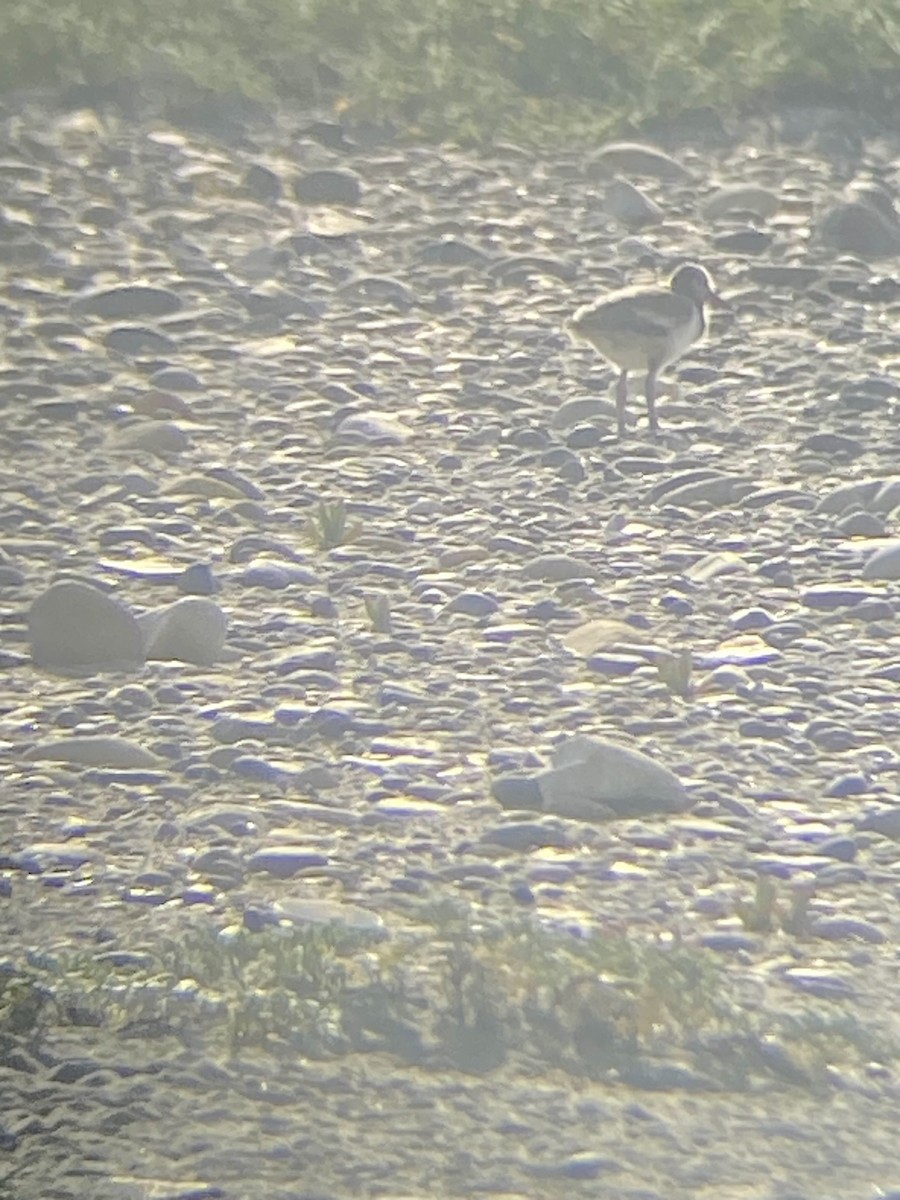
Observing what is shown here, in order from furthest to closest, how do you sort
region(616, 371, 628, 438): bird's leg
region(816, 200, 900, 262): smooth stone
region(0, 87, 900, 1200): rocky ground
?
region(816, 200, 900, 262): smooth stone → region(616, 371, 628, 438): bird's leg → region(0, 87, 900, 1200): rocky ground

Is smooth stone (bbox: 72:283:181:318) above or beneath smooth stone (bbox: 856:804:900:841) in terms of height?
above

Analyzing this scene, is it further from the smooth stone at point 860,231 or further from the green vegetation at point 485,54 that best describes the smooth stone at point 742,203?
the green vegetation at point 485,54

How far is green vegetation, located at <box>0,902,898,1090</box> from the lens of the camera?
129 inches

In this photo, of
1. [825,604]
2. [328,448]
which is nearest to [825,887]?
[825,604]

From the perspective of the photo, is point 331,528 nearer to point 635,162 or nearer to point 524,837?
point 524,837

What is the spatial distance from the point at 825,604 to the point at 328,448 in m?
1.51

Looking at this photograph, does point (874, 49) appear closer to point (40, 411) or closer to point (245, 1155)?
point (40, 411)

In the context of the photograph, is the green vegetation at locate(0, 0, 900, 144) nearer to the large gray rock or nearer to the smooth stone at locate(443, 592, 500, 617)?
the smooth stone at locate(443, 592, 500, 617)

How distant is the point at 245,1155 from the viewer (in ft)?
9.91

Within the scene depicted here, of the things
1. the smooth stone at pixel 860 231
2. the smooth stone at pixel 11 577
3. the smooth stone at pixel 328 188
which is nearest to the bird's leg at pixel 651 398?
the smooth stone at pixel 860 231

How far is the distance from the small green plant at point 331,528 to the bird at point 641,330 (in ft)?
3.13

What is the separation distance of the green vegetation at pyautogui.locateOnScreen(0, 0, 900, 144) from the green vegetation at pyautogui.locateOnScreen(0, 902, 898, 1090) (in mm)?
4444

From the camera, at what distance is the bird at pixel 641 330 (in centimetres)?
583

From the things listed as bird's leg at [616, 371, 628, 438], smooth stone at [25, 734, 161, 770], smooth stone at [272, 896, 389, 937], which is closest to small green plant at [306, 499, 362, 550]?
bird's leg at [616, 371, 628, 438]
